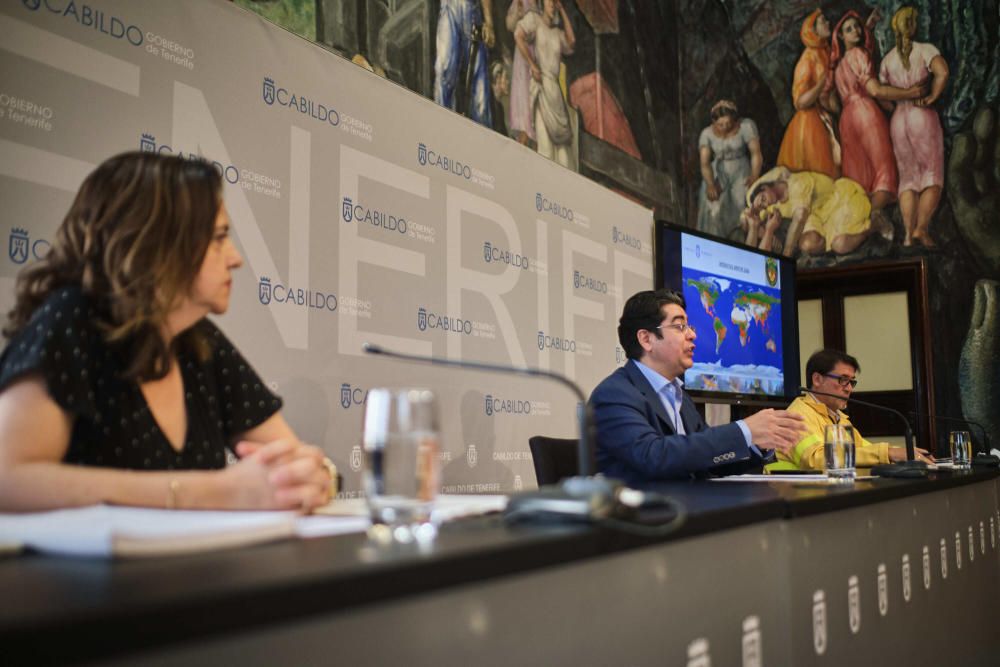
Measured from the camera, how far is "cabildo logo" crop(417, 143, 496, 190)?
14.0 ft

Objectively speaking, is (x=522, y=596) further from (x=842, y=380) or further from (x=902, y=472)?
(x=842, y=380)

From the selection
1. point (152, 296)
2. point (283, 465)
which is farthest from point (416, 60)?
point (283, 465)

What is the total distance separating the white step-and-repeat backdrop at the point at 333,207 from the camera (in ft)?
8.94

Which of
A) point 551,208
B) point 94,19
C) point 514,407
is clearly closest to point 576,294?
point 551,208

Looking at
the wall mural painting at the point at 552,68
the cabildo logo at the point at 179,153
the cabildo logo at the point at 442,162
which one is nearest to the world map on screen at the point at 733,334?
the wall mural painting at the point at 552,68

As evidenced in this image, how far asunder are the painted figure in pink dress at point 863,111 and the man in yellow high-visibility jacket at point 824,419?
2.64 meters

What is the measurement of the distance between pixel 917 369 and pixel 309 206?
5567mm

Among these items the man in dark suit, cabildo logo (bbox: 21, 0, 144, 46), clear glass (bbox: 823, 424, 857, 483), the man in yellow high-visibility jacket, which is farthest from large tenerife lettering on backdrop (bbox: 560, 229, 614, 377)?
cabildo logo (bbox: 21, 0, 144, 46)

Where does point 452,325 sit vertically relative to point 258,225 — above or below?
below

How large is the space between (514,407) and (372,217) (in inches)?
53.1

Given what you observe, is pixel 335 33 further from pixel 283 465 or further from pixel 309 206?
pixel 283 465

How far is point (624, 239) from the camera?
600 centimetres

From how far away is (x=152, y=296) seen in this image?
5.39ft

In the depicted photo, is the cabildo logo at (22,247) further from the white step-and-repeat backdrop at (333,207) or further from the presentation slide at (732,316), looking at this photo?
the presentation slide at (732,316)
